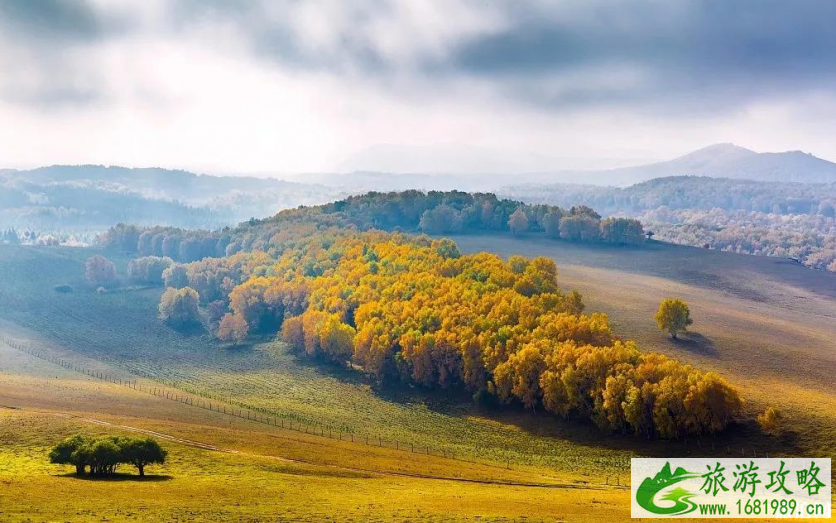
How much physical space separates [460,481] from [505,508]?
1703 centimetres

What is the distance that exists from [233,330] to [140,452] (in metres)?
127

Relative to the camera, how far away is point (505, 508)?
60188mm

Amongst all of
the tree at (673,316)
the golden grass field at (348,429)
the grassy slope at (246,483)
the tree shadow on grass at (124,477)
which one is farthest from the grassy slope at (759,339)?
the tree shadow on grass at (124,477)

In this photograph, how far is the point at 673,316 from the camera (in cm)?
14212

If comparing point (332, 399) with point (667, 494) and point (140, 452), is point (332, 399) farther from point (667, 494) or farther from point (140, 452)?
point (667, 494)

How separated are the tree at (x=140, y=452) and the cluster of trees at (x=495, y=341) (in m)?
66.6

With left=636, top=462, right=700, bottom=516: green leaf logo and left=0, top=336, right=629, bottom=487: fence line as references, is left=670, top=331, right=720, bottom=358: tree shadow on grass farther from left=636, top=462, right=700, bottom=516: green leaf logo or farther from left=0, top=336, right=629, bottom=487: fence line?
left=636, top=462, right=700, bottom=516: green leaf logo

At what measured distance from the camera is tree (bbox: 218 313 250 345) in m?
191

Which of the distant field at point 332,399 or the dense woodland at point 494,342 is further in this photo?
the dense woodland at point 494,342

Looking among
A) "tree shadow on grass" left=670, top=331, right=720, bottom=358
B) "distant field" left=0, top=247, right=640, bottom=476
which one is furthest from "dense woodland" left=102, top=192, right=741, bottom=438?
"tree shadow on grass" left=670, top=331, right=720, bottom=358

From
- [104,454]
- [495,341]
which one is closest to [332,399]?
[495,341]

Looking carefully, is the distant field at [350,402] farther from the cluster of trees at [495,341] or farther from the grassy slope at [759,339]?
the grassy slope at [759,339]

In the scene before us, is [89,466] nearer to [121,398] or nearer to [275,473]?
[275,473]

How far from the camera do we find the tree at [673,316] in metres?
142
